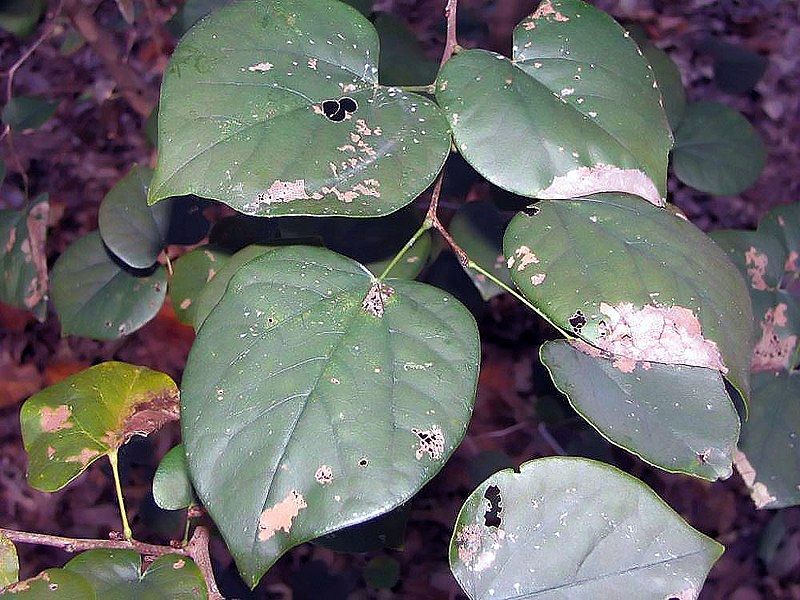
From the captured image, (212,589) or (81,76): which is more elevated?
(212,589)

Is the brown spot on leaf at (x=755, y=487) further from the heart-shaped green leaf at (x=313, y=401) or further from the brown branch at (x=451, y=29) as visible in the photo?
the brown branch at (x=451, y=29)

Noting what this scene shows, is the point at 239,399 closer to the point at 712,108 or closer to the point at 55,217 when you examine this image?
the point at 712,108

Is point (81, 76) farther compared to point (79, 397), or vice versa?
point (81, 76)

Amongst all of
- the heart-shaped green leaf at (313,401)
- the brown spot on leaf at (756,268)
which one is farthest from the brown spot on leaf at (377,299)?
the brown spot on leaf at (756,268)

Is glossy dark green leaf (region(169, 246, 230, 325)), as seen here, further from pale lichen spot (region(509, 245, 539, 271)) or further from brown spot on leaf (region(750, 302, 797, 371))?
brown spot on leaf (region(750, 302, 797, 371))

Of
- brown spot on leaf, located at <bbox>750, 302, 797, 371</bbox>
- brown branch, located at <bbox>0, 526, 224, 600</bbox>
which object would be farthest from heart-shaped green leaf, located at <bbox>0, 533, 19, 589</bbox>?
brown spot on leaf, located at <bbox>750, 302, 797, 371</bbox>

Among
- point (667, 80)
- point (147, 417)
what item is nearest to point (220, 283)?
point (147, 417)

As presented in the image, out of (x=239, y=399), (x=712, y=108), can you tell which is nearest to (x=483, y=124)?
(x=239, y=399)
